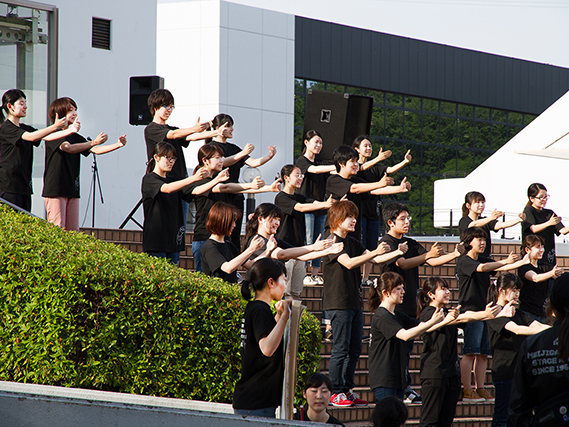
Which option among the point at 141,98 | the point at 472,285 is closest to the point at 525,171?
the point at 141,98

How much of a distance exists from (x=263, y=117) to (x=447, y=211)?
6057mm

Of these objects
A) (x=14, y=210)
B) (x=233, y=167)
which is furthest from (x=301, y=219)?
(x=14, y=210)

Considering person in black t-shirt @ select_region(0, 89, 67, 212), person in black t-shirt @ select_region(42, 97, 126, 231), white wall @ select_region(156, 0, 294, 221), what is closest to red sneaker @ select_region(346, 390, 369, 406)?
person in black t-shirt @ select_region(42, 97, 126, 231)

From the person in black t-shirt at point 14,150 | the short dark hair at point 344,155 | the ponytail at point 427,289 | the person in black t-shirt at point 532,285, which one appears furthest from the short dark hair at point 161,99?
the person in black t-shirt at point 532,285

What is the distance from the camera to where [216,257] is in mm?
6043

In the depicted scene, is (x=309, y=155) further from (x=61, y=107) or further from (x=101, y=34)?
(x=101, y=34)

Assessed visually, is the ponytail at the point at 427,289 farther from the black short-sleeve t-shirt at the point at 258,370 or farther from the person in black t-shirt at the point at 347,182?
the black short-sleeve t-shirt at the point at 258,370

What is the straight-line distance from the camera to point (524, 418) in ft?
10.8

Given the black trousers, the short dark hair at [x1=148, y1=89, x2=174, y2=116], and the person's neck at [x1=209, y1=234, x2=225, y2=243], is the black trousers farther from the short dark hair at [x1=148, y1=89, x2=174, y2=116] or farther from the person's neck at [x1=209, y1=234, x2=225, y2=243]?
the short dark hair at [x1=148, y1=89, x2=174, y2=116]

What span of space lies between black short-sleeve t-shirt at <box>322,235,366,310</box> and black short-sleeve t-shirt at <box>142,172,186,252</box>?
144cm

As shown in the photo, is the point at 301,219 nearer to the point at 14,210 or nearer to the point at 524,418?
the point at 14,210

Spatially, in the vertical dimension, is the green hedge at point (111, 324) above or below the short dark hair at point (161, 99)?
below

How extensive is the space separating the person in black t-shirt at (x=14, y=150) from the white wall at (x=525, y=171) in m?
12.5

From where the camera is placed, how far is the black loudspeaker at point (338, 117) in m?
11.0
